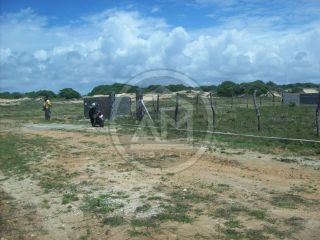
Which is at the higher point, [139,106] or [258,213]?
[139,106]

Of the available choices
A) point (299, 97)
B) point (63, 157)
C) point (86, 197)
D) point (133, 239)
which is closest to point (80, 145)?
point (63, 157)

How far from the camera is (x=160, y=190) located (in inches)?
383

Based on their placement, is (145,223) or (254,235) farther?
(145,223)

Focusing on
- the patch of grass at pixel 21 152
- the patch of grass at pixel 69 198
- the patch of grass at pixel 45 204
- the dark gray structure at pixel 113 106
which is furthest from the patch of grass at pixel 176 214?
the dark gray structure at pixel 113 106

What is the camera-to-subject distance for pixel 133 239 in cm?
704

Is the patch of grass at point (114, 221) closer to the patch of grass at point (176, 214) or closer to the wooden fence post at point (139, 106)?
the patch of grass at point (176, 214)

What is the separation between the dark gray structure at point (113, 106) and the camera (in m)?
31.4

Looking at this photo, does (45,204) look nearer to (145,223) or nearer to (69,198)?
(69,198)

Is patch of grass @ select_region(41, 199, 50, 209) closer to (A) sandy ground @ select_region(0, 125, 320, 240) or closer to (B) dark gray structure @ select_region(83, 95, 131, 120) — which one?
(A) sandy ground @ select_region(0, 125, 320, 240)

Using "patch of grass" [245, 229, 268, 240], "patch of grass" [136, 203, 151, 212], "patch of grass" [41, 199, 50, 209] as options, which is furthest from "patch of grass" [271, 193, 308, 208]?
"patch of grass" [41, 199, 50, 209]

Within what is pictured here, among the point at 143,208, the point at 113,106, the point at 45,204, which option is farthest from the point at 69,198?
the point at 113,106

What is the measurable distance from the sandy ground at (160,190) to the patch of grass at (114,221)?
0.08m

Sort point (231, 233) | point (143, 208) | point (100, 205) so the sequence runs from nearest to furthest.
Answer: point (231, 233), point (143, 208), point (100, 205)

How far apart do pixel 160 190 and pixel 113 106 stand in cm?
2162
